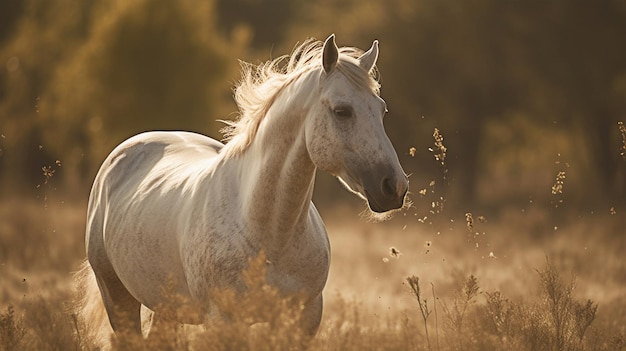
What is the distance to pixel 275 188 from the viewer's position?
191 inches

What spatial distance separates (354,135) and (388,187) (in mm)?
294

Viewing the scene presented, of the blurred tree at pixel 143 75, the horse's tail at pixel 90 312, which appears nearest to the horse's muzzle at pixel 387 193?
the horse's tail at pixel 90 312

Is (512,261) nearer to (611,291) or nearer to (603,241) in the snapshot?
(603,241)

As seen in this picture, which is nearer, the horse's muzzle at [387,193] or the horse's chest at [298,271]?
the horse's muzzle at [387,193]

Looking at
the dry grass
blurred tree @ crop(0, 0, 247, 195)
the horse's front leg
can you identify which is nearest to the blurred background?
blurred tree @ crop(0, 0, 247, 195)

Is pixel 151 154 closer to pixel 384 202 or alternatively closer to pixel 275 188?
pixel 275 188

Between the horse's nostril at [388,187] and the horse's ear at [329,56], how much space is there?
0.64 meters

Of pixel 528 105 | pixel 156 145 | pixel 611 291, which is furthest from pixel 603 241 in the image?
pixel 528 105

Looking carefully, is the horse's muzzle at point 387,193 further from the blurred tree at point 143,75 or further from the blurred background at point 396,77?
the blurred tree at point 143,75

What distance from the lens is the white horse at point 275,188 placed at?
176 inches

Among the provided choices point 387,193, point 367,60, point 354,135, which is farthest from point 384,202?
point 367,60

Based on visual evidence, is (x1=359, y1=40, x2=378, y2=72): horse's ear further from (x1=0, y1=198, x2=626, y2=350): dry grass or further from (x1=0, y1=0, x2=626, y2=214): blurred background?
(x1=0, y1=0, x2=626, y2=214): blurred background

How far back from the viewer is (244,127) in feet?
17.2

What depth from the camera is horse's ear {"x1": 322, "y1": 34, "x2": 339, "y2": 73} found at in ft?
15.0
